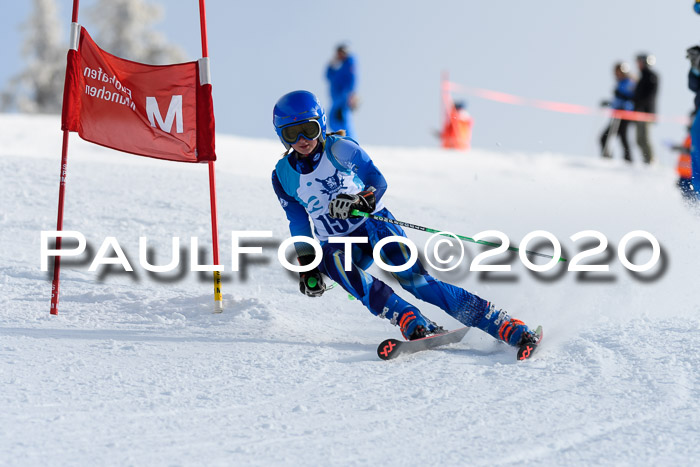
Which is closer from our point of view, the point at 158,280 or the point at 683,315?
the point at 683,315

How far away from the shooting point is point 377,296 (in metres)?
3.87

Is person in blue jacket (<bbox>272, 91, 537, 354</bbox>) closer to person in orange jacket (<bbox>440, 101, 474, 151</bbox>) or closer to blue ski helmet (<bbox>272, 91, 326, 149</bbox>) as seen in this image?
blue ski helmet (<bbox>272, 91, 326, 149</bbox>)

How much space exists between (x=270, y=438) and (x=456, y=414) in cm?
71

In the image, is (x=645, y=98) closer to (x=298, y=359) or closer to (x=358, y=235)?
(x=358, y=235)

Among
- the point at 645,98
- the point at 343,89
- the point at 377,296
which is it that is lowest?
the point at 377,296

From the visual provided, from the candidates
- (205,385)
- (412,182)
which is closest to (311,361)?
(205,385)

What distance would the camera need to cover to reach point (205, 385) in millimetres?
3207

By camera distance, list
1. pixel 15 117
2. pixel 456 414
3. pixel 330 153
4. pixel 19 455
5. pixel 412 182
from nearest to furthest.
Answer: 1. pixel 19 455
2. pixel 456 414
3. pixel 330 153
4. pixel 412 182
5. pixel 15 117

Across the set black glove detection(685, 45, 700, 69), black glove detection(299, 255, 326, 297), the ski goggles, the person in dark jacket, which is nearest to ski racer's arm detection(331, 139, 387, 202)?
the ski goggles

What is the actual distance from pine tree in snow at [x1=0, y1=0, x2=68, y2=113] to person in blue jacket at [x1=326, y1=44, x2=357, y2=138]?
1751cm

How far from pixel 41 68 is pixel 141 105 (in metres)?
24.7

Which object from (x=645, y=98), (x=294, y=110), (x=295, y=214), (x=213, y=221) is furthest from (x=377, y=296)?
(x=645, y=98)

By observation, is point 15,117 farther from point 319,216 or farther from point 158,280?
point 319,216

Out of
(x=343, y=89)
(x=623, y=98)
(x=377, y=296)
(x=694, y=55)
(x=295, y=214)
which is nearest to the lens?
(x=377, y=296)
